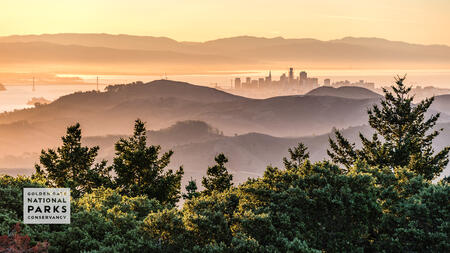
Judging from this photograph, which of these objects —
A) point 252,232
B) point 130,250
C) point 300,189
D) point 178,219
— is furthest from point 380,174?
point 130,250

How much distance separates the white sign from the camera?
757 inches

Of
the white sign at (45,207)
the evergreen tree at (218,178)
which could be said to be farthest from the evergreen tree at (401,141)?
the white sign at (45,207)

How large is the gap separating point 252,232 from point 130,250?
523 cm

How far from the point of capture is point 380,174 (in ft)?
82.5

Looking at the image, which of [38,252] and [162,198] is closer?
[38,252]

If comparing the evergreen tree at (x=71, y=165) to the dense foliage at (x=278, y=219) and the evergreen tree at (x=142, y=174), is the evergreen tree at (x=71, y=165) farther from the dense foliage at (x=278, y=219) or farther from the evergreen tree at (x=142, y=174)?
the dense foliage at (x=278, y=219)

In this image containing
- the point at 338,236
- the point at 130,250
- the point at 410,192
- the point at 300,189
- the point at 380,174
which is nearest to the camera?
the point at 130,250

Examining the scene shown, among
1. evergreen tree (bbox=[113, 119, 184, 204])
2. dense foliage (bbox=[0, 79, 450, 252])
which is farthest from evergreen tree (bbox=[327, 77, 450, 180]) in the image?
evergreen tree (bbox=[113, 119, 184, 204])

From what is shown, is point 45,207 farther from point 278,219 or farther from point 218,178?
point 218,178

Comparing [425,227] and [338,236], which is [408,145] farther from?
[338,236]

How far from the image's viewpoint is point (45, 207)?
2000cm

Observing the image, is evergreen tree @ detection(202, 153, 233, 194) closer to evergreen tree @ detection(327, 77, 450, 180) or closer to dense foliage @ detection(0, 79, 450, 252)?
evergreen tree @ detection(327, 77, 450, 180)

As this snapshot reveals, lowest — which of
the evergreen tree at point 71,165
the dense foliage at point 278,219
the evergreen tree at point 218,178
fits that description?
the evergreen tree at point 218,178

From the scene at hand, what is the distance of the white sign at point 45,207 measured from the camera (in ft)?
63.1
